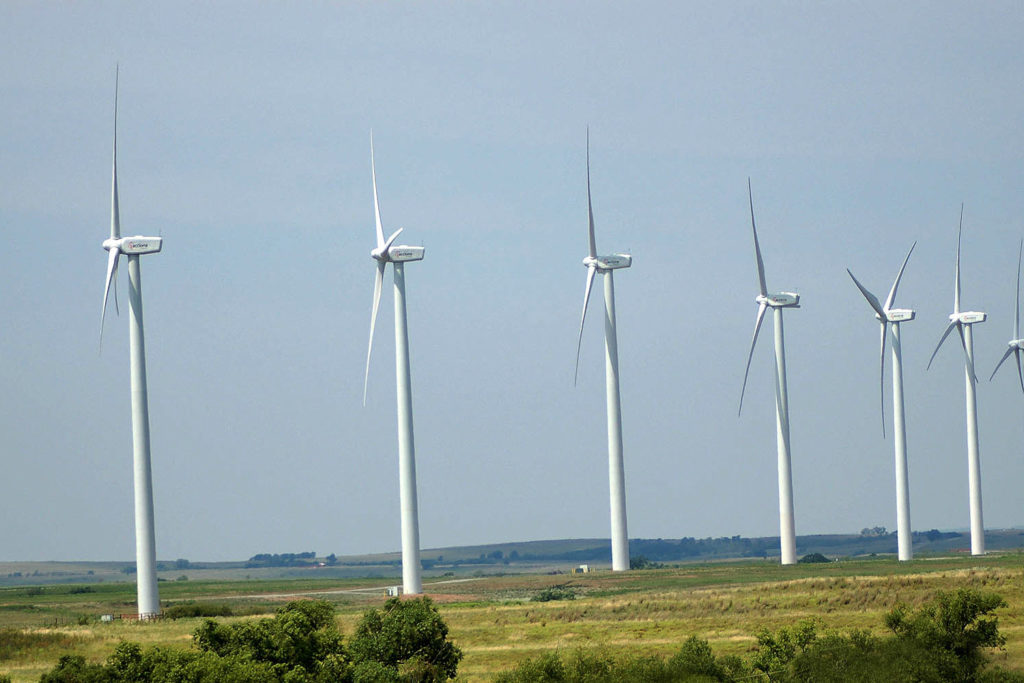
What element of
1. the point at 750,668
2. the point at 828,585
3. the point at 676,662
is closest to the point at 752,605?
the point at 828,585

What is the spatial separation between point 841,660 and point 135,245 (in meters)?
68.4

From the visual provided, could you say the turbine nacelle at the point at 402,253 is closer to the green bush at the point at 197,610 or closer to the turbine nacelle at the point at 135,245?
the turbine nacelle at the point at 135,245

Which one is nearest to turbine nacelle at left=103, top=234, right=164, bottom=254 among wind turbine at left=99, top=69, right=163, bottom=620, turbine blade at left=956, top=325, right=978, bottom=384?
wind turbine at left=99, top=69, right=163, bottom=620

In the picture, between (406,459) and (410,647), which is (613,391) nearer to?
(406,459)

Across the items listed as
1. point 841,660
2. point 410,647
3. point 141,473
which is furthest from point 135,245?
point 841,660

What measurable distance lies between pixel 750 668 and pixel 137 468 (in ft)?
179

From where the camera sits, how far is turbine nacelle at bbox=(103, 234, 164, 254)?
342ft

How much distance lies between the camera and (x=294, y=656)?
178 feet

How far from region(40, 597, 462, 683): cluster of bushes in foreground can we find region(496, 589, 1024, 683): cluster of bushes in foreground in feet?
12.6

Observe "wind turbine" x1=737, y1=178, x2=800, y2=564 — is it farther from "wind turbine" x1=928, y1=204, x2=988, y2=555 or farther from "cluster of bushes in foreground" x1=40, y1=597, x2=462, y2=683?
"cluster of bushes in foreground" x1=40, y1=597, x2=462, y2=683

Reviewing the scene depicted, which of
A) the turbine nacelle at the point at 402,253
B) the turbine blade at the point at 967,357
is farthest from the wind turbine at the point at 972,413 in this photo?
the turbine nacelle at the point at 402,253

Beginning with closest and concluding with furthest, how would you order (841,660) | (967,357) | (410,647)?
(841,660) → (410,647) → (967,357)

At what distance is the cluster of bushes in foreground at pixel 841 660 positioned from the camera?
5166 cm

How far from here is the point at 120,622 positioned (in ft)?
304
